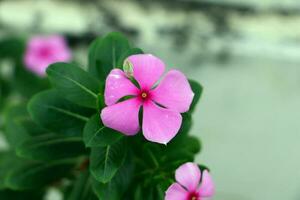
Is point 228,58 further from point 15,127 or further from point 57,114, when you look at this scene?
point 57,114

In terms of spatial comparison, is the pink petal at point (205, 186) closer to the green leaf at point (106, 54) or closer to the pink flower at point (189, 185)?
the pink flower at point (189, 185)

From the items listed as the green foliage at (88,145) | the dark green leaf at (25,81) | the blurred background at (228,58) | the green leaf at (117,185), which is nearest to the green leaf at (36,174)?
the green foliage at (88,145)

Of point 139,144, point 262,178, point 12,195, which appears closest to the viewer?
point 139,144

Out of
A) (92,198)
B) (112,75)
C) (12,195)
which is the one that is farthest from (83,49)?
(112,75)

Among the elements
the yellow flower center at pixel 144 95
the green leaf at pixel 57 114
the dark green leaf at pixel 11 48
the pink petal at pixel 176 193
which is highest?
the yellow flower center at pixel 144 95

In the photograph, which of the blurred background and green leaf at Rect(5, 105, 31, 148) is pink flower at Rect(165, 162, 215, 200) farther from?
the blurred background

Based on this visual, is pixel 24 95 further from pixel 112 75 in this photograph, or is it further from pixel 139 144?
pixel 112 75

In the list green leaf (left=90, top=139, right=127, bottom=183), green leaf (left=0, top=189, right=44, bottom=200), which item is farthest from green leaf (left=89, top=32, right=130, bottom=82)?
green leaf (left=0, top=189, right=44, bottom=200)
